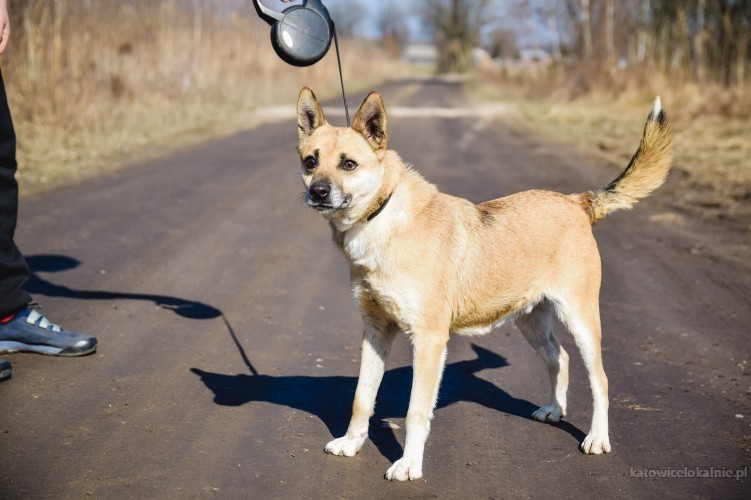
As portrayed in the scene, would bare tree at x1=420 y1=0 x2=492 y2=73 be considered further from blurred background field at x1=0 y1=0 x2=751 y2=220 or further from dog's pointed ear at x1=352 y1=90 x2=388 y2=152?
dog's pointed ear at x1=352 y1=90 x2=388 y2=152

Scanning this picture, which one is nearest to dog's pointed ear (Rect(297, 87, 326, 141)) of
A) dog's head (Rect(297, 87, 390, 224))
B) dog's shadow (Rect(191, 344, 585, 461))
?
dog's head (Rect(297, 87, 390, 224))

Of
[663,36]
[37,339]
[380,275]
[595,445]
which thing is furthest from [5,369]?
[663,36]

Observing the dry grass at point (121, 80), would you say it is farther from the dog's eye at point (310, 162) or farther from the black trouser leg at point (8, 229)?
the dog's eye at point (310, 162)

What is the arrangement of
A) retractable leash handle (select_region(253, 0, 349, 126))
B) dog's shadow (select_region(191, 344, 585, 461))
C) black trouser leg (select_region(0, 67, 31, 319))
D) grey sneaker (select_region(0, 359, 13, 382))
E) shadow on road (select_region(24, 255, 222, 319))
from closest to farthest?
dog's shadow (select_region(191, 344, 585, 461))
grey sneaker (select_region(0, 359, 13, 382))
retractable leash handle (select_region(253, 0, 349, 126))
black trouser leg (select_region(0, 67, 31, 319))
shadow on road (select_region(24, 255, 222, 319))

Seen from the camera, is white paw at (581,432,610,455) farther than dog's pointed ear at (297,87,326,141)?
No

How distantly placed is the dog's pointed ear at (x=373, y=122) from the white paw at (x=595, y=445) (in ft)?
5.90

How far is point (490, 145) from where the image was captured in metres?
15.5

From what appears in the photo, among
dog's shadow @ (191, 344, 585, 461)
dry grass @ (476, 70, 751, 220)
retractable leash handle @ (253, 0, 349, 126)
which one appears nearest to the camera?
dog's shadow @ (191, 344, 585, 461)

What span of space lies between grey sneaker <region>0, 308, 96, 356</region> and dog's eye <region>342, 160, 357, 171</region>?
83.4 inches

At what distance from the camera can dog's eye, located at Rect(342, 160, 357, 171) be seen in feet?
13.0

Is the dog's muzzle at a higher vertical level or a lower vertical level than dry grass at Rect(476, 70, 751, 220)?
higher

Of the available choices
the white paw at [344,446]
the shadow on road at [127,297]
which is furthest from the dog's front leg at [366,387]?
the shadow on road at [127,297]

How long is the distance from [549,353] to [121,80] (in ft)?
48.0

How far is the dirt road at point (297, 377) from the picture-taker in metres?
3.57
